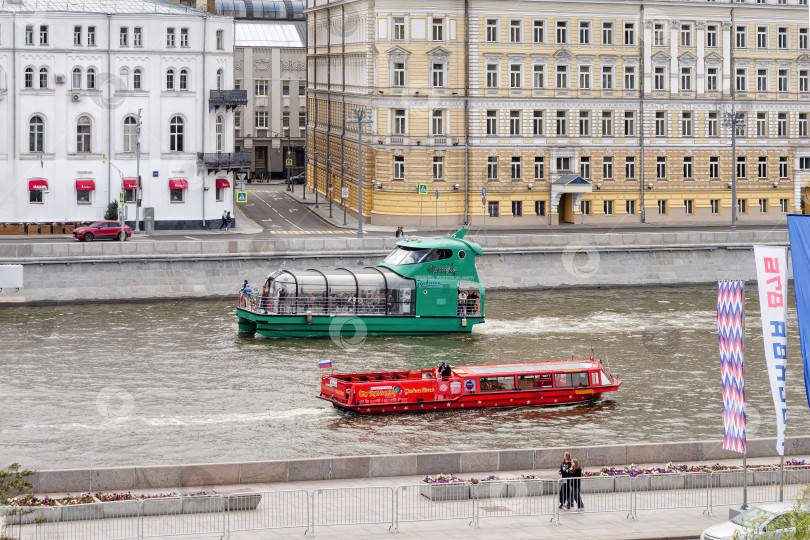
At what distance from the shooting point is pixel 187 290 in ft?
219

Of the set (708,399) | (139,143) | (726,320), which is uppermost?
(139,143)

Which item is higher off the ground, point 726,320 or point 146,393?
point 726,320

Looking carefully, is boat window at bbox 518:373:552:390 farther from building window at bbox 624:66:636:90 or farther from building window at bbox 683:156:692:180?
building window at bbox 683:156:692:180

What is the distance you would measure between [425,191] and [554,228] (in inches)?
348

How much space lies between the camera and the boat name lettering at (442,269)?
5866 centimetres

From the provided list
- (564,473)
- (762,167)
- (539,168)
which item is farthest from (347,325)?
(762,167)

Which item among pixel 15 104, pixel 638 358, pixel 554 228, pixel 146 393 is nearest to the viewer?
pixel 146 393

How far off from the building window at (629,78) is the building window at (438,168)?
13551 mm

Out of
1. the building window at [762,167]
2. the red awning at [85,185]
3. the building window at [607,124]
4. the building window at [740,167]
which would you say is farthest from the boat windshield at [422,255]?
the building window at [762,167]

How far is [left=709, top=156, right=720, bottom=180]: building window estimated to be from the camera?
308 feet

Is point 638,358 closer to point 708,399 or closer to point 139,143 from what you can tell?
point 708,399

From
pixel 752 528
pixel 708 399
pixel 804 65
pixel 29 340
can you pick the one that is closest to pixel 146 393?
pixel 29 340

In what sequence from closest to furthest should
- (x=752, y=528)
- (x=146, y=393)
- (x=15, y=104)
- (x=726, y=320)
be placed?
(x=752, y=528) → (x=726, y=320) → (x=146, y=393) → (x=15, y=104)

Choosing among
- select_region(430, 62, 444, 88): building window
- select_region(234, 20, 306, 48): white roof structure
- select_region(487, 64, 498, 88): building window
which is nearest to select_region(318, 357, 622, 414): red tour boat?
select_region(430, 62, 444, 88): building window
